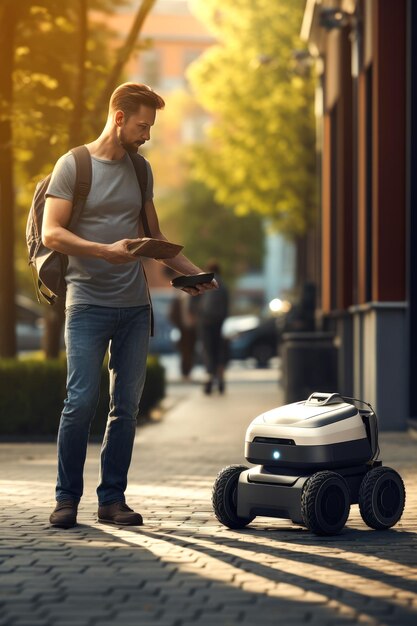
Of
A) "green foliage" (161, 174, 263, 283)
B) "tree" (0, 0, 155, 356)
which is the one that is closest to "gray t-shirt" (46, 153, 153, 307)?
"tree" (0, 0, 155, 356)

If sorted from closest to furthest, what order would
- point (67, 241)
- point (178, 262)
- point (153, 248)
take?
1. point (153, 248)
2. point (67, 241)
3. point (178, 262)

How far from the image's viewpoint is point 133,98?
742 cm

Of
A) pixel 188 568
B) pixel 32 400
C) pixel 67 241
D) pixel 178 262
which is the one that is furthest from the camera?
pixel 32 400

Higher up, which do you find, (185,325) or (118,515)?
(185,325)

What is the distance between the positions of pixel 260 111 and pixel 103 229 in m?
32.4

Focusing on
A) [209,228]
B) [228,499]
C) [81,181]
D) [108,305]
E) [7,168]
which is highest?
[209,228]

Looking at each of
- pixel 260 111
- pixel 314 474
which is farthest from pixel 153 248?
pixel 260 111

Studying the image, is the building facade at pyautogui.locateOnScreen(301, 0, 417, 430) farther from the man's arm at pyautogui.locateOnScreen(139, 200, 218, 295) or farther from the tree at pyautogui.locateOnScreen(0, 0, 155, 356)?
the man's arm at pyautogui.locateOnScreen(139, 200, 218, 295)

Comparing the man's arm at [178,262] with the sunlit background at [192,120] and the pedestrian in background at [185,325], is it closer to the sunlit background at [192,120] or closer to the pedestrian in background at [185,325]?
the sunlit background at [192,120]

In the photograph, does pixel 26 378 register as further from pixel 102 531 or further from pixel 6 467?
pixel 102 531

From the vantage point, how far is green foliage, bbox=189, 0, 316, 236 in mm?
38250

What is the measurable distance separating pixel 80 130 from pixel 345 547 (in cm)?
1013

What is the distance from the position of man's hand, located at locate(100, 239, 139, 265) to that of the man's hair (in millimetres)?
736

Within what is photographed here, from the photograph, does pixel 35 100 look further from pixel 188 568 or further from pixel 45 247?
pixel 188 568
